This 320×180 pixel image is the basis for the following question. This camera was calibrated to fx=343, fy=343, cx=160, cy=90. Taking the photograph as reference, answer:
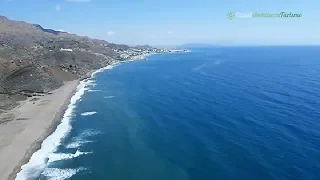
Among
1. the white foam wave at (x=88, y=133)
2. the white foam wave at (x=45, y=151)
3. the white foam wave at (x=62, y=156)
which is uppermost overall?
the white foam wave at (x=62, y=156)

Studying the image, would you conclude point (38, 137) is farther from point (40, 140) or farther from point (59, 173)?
point (59, 173)

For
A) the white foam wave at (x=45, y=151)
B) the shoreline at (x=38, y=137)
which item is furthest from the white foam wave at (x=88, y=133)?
the shoreline at (x=38, y=137)

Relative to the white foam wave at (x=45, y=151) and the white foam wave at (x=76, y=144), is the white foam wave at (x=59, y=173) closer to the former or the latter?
the white foam wave at (x=45, y=151)

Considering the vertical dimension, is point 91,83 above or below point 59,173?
below

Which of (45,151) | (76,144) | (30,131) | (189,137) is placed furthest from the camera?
(30,131)

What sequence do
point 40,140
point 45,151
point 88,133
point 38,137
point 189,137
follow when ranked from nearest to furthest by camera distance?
point 45,151, point 189,137, point 40,140, point 38,137, point 88,133

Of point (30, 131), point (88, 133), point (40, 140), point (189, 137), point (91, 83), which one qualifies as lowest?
point (91, 83)

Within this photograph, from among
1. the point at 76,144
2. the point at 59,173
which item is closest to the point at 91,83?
the point at 76,144
